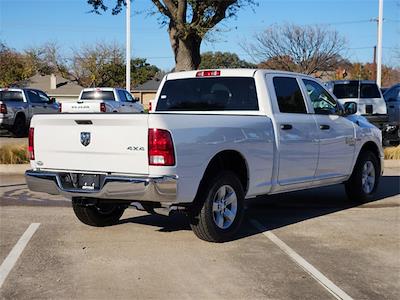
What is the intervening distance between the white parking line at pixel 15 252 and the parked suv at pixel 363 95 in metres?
11.1

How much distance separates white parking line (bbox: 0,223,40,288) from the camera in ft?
17.3

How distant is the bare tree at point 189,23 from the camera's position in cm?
1966

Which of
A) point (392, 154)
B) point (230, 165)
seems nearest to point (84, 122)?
point (230, 165)

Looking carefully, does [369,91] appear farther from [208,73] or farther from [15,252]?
[15,252]

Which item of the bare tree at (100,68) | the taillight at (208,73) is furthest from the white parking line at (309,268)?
the bare tree at (100,68)

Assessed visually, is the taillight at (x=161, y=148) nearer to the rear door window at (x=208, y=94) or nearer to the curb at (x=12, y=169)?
the rear door window at (x=208, y=94)

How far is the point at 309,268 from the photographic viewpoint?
216 inches

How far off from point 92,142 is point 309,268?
254 cm

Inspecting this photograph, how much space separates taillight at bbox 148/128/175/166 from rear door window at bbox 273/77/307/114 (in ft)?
7.02

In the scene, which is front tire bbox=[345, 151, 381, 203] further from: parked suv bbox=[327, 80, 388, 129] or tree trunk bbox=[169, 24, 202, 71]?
tree trunk bbox=[169, 24, 202, 71]

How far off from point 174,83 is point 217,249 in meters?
2.70

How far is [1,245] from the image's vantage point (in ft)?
20.5


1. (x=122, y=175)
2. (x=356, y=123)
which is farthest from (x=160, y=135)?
(x=356, y=123)

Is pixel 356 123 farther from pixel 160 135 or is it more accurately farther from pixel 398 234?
pixel 160 135
